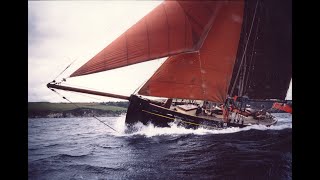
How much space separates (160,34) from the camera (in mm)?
5273

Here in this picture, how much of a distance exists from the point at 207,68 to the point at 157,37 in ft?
8.34

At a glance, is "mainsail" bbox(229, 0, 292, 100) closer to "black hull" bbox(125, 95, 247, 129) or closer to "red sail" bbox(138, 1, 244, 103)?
"red sail" bbox(138, 1, 244, 103)

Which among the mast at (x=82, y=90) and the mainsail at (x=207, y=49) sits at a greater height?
the mainsail at (x=207, y=49)

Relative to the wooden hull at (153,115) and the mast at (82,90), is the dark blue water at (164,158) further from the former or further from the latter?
the mast at (82,90)

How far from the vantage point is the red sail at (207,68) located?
23.3 feet

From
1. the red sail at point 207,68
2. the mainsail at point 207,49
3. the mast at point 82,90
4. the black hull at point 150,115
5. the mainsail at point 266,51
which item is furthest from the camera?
the black hull at point 150,115

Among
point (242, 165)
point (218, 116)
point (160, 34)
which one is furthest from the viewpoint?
point (218, 116)

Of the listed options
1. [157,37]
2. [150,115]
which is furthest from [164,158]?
[150,115]

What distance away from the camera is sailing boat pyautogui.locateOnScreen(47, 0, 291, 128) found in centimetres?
523

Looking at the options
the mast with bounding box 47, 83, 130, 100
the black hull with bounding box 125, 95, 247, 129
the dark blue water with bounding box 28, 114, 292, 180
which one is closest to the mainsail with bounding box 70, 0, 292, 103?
the black hull with bounding box 125, 95, 247, 129

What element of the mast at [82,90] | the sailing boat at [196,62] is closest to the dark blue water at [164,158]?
the sailing boat at [196,62]
